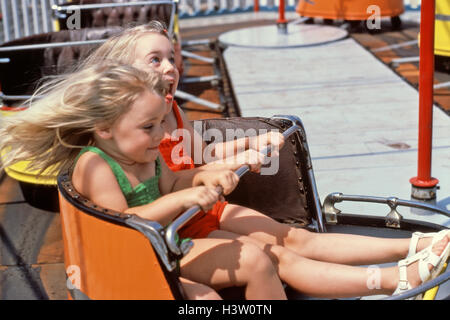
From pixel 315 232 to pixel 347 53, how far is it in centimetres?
414

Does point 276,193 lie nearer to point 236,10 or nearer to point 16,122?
point 16,122

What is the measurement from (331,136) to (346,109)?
55 cm

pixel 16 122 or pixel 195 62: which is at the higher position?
pixel 16 122

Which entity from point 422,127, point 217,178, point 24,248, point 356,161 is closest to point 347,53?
point 356,161

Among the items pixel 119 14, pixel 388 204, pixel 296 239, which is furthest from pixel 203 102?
pixel 296 239

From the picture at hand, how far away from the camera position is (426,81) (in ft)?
9.11

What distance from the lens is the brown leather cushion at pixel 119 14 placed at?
5.59 metres

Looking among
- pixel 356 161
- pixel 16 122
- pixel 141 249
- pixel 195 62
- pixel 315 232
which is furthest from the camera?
pixel 195 62

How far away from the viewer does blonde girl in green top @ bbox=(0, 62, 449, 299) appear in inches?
Result: 67.9

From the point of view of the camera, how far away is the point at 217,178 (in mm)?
1798

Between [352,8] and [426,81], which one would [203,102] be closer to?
[426,81]

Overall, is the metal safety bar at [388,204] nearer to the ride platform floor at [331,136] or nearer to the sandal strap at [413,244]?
the sandal strap at [413,244]

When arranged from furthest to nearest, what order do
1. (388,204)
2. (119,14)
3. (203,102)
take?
1. (119,14)
2. (203,102)
3. (388,204)

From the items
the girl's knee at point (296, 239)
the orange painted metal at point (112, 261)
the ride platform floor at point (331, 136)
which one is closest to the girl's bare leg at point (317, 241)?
the girl's knee at point (296, 239)
